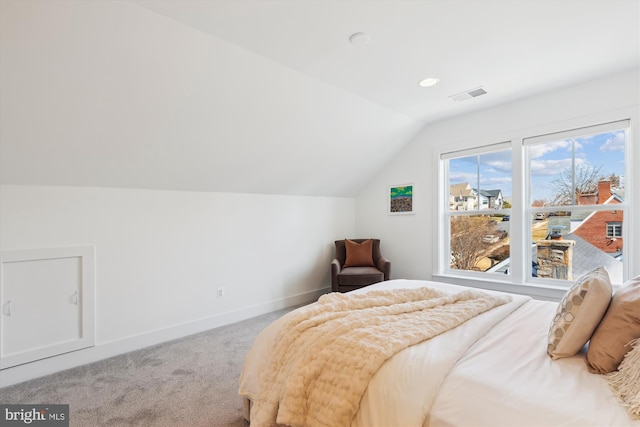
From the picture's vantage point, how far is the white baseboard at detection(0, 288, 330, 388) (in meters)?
2.28

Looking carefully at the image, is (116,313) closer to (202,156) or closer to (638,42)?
(202,156)

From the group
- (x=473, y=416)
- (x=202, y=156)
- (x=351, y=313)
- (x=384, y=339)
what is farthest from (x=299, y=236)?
(x=473, y=416)

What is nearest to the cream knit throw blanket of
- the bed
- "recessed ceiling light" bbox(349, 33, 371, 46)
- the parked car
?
the bed

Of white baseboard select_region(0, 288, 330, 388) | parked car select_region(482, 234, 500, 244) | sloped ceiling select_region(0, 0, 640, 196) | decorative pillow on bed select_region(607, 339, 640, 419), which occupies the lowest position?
white baseboard select_region(0, 288, 330, 388)

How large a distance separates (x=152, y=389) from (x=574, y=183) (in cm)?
409

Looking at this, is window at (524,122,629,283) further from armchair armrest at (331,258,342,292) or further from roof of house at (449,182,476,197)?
armchair armrest at (331,258,342,292)

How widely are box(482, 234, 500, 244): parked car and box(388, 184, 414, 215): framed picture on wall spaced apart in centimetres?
93

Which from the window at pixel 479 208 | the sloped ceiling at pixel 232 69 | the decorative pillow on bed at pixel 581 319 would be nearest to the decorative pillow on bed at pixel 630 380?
the decorative pillow on bed at pixel 581 319

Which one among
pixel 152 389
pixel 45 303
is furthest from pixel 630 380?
pixel 45 303

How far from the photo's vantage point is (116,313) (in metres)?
2.71

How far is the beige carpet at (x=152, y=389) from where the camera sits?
185 centimetres

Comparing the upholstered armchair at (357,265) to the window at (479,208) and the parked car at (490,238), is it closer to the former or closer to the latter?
the window at (479,208)

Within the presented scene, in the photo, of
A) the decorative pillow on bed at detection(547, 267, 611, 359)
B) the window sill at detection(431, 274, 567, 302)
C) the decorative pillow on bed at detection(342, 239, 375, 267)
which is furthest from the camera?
the decorative pillow on bed at detection(342, 239, 375, 267)

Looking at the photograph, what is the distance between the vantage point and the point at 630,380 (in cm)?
103
